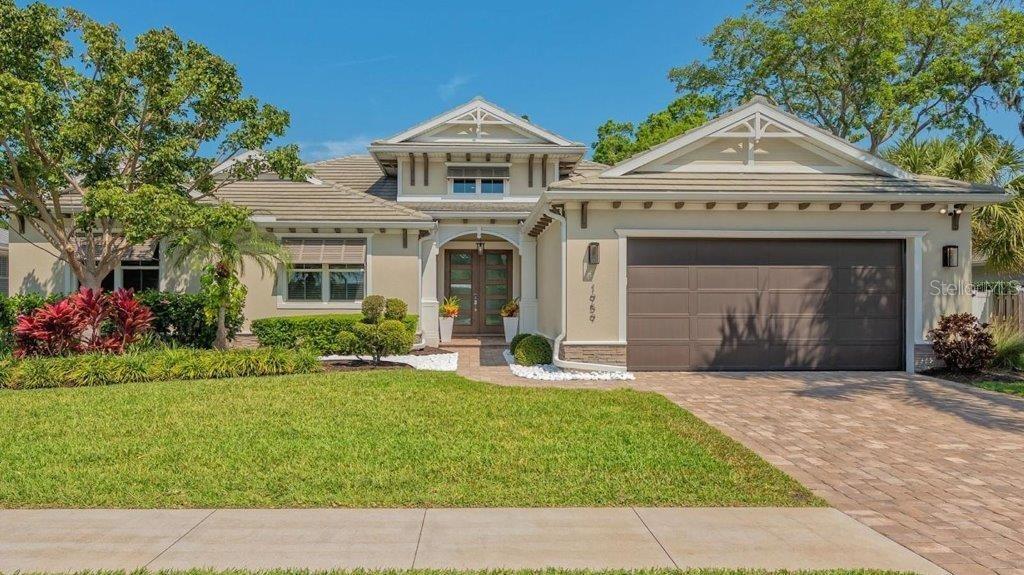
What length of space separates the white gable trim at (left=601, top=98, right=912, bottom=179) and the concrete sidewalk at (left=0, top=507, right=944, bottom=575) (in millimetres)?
8794

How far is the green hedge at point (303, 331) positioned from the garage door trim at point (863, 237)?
509cm

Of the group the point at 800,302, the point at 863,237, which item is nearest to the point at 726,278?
the point at 800,302

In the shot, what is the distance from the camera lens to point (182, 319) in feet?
43.4

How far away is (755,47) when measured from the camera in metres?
26.9

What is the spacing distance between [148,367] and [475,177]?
33.8 ft

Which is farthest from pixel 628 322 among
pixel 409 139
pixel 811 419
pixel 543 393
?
pixel 409 139

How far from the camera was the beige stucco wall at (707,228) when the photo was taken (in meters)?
11.4

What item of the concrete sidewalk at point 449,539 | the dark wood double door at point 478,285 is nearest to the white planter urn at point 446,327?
the dark wood double door at point 478,285

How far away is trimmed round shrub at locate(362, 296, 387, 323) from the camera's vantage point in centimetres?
1293

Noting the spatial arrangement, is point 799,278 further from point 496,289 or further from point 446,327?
point 446,327

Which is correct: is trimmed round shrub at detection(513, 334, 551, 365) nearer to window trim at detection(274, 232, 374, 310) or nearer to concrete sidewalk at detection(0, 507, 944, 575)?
window trim at detection(274, 232, 374, 310)

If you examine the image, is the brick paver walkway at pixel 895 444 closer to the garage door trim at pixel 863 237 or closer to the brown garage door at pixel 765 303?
the brown garage door at pixel 765 303

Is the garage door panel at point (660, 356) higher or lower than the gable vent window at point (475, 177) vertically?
lower

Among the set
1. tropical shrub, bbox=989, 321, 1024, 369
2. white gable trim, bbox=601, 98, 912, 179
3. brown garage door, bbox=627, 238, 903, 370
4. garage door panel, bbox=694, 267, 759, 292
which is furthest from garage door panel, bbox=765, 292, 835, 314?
tropical shrub, bbox=989, 321, 1024, 369
